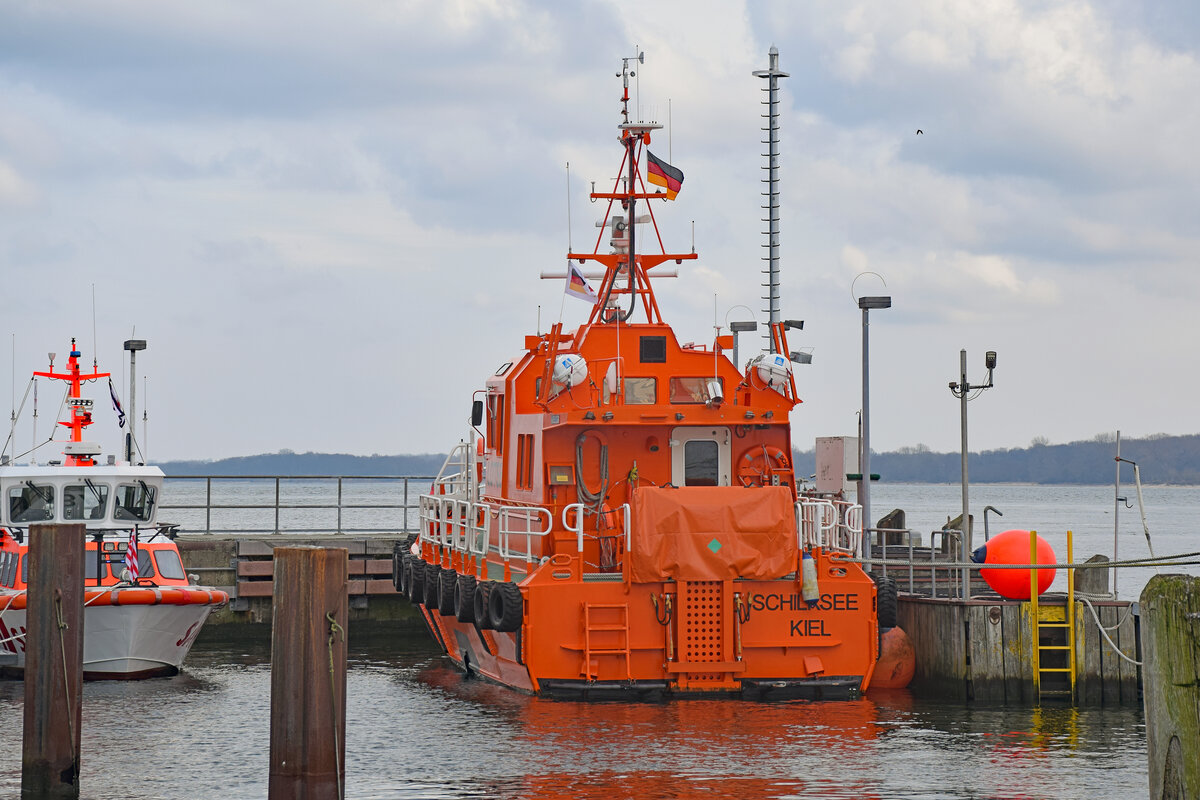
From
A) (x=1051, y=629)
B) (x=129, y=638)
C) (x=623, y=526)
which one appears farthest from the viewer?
(x=129, y=638)

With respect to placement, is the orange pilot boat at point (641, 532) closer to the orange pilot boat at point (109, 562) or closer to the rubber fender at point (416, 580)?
the rubber fender at point (416, 580)

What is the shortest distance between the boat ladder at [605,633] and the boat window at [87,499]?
24.5 feet

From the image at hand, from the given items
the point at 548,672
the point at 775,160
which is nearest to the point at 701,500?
the point at 548,672

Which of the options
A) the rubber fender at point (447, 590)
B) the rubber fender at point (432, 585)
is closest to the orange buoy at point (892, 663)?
the rubber fender at point (447, 590)

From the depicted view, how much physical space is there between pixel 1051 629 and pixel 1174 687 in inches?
369

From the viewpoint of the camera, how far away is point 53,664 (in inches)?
438

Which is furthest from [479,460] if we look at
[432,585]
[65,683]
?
[65,683]

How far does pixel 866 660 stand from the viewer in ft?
49.8

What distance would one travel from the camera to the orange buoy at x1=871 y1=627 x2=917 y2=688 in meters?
16.6

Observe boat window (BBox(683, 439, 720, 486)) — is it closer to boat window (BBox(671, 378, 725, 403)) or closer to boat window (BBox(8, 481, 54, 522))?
boat window (BBox(671, 378, 725, 403))

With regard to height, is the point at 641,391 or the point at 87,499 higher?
the point at 641,391

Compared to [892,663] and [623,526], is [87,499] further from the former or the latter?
[892,663]

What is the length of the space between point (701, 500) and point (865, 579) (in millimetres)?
1942

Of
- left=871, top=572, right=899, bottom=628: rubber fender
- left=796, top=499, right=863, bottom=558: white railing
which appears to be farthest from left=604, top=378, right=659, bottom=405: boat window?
left=871, top=572, right=899, bottom=628: rubber fender
